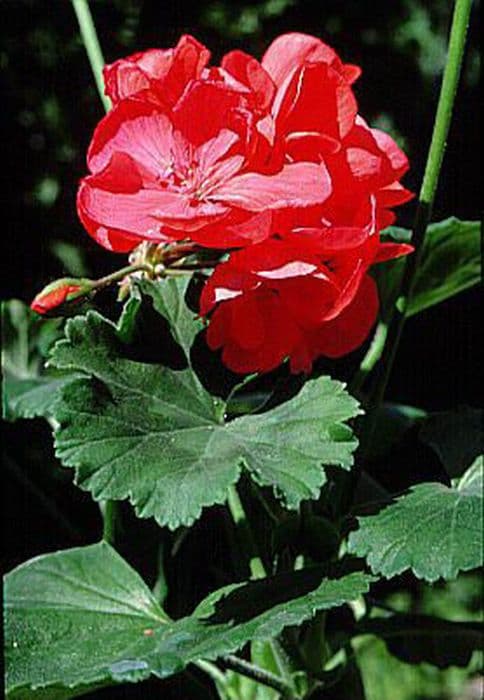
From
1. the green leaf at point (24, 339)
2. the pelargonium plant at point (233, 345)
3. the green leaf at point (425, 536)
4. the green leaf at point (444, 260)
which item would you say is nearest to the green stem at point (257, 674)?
the pelargonium plant at point (233, 345)

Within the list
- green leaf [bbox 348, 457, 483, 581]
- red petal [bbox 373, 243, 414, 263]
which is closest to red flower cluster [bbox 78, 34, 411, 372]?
red petal [bbox 373, 243, 414, 263]

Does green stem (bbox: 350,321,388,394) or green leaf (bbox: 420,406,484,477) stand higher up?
green stem (bbox: 350,321,388,394)

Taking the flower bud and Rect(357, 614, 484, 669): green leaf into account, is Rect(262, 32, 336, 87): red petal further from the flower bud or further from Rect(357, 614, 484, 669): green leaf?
Rect(357, 614, 484, 669): green leaf

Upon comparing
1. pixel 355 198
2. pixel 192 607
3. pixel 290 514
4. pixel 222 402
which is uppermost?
pixel 355 198

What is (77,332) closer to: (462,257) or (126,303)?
(126,303)

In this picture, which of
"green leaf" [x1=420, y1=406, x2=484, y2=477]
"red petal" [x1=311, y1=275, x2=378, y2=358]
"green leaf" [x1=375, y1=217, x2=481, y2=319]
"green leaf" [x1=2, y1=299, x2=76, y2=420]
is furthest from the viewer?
"green leaf" [x1=2, y1=299, x2=76, y2=420]

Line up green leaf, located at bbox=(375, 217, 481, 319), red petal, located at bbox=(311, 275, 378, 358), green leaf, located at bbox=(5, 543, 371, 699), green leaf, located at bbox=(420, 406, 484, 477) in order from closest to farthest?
green leaf, located at bbox=(5, 543, 371, 699) < red petal, located at bbox=(311, 275, 378, 358) < green leaf, located at bbox=(420, 406, 484, 477) < green leaf, located at bbox=(375, 217, 481, 319)

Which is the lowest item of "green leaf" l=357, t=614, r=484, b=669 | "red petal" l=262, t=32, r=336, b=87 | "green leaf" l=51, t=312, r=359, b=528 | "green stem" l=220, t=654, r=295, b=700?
"green leaf" l=357, t=614, r=484, b=669

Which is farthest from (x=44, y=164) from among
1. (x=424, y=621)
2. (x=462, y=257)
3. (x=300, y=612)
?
(x=300, y=612)
